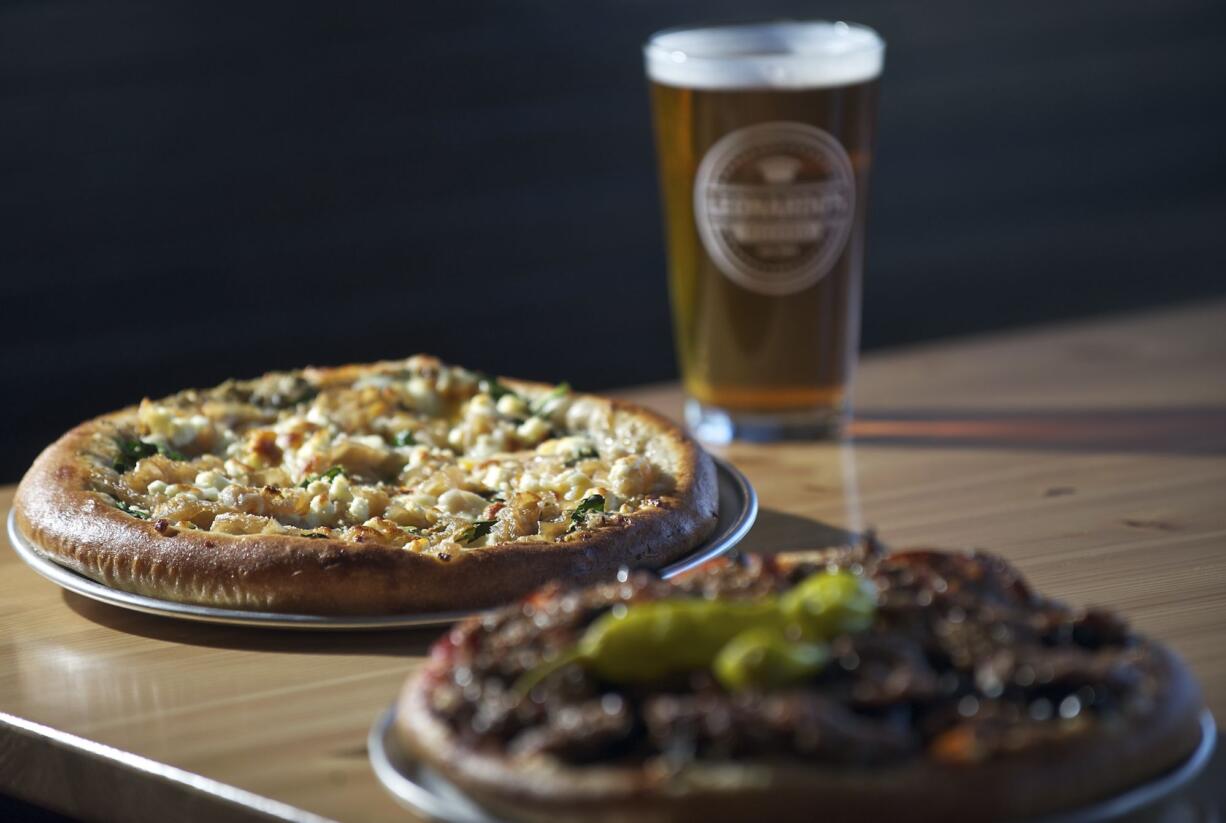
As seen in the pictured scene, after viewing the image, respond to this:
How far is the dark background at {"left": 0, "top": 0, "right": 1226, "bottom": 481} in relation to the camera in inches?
191

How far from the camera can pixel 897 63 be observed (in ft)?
20.9

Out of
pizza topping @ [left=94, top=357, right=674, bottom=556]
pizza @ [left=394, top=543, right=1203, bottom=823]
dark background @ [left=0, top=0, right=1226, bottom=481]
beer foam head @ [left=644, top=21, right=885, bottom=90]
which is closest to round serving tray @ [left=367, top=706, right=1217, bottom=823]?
pizza @ [left=394, top=543, right=1203, bottom=823]

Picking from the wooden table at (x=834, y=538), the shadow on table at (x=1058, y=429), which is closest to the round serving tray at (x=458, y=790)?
the wooden table at (x=834, y=538)

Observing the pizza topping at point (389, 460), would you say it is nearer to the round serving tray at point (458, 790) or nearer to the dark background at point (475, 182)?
the round serving tray at point (458, 790)

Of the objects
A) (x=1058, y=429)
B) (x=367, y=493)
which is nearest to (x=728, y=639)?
(x=367, y=493)

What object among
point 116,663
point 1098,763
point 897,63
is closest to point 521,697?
point 1098,763

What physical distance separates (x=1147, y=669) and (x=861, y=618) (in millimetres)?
229

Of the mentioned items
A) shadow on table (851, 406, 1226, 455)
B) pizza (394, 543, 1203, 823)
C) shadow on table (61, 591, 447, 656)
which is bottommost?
shadow on table (851, 406, 1226, 455)

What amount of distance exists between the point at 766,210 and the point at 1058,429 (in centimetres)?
57

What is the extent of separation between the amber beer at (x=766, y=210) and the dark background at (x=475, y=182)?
9.13 feet

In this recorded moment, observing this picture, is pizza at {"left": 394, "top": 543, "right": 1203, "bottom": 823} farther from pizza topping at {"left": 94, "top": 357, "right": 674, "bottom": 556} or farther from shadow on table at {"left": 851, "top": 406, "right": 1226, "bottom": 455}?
shadow on table at {"left": 851, "top": 406, "right": 1226, "bottom": 455}

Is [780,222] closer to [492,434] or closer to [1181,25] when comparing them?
[492,434]

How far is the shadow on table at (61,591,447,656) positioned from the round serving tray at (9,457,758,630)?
0.08ft

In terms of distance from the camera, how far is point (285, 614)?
1.69m
